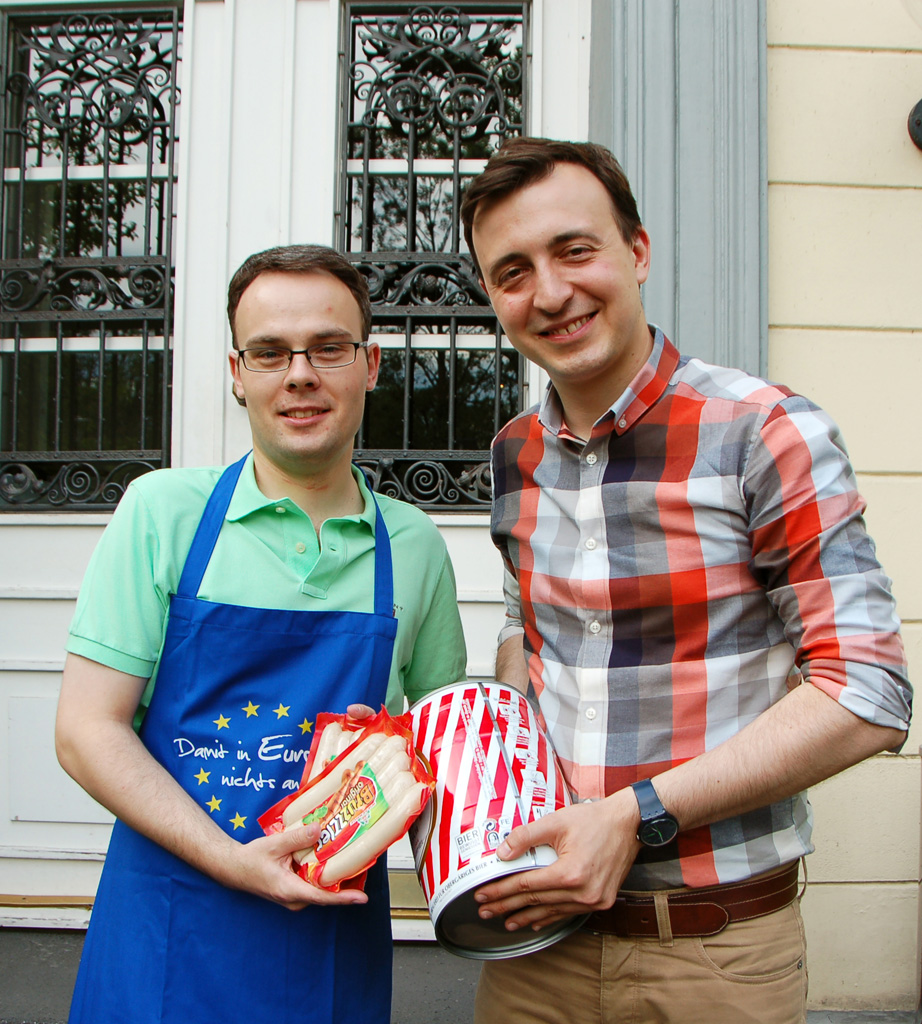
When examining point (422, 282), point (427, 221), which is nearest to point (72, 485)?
point (422, 282)

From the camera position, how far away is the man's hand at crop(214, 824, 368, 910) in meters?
1.07

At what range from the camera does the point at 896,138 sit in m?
2.21

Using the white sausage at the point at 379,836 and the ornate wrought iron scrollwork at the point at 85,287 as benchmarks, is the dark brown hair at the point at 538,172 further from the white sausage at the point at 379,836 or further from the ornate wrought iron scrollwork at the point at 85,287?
the ornate wrought iron scrollwork at the point at 85,287

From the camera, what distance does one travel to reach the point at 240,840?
1.24 metres

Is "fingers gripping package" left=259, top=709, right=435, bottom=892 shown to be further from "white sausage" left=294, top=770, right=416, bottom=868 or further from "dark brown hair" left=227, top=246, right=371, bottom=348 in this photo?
"dark brown hair" left=227, top=246, right=371, bottom=348

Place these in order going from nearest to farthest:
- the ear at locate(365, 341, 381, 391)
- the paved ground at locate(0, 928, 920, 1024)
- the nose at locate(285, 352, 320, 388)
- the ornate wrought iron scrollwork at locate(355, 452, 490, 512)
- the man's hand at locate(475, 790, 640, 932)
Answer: the man's hand at locate(475, 790, 640, 932) < the nose at locate(285, 352, 320, 388) < the ear at locate(365, 341, 381, 391) < the paved ground at locate(0, 928, 920, 1024) < the ornate wrought iron scrollwork at locate(355, 452, 490, 512)

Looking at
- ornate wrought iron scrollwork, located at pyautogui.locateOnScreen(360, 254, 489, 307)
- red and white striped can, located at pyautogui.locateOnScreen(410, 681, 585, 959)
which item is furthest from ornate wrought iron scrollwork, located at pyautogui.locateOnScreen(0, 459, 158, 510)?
red and white striped can, located at pyautogui.locateOnScreen(410, 681, 585, 959)

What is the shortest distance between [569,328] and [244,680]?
78 centimetres

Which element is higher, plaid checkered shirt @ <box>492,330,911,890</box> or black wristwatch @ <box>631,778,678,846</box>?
plaid checkered shirt @ <box>492,330,911,890</box>

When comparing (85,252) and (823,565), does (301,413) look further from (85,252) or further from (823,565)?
(85,252)

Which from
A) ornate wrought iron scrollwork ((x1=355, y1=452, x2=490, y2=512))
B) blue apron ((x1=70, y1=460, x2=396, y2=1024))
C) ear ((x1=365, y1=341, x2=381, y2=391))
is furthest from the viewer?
ornate wrought iron scrollwork ((x1=355, y1=452, x2=490, y2=512))

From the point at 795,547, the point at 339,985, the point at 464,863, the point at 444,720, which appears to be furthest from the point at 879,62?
the point at 339,985

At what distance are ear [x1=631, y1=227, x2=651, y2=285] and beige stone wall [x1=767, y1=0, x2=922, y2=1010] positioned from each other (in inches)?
38.3

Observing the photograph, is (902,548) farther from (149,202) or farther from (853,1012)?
(149,202)
